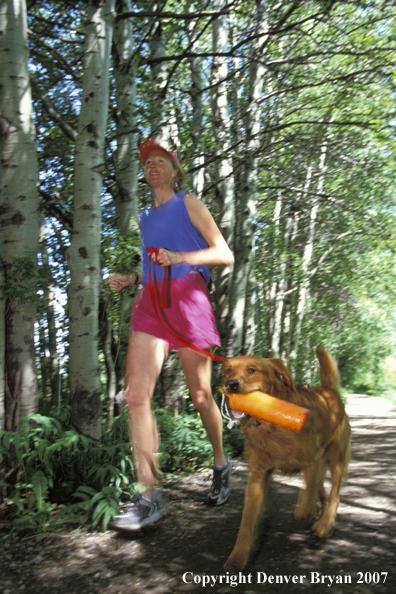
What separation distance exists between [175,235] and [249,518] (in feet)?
5.98

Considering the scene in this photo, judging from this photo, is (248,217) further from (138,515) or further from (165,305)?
(138,515)

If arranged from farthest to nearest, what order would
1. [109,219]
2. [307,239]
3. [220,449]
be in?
[307,239] → [109,219] → [220,449]

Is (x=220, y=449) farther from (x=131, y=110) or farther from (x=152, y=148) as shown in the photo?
(x=131, y=110)

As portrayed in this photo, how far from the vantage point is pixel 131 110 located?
17.8ft

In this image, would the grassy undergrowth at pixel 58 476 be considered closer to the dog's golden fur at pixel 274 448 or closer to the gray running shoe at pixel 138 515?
the gray running shoe at pixel 138 515

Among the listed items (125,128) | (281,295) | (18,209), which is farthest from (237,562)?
(281,295)

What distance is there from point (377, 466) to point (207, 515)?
2763 millimetres

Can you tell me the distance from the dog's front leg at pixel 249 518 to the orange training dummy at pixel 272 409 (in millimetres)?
426

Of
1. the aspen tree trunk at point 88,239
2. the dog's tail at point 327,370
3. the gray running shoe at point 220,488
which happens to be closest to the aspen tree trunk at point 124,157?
the aspen tree trunk at point 88,239

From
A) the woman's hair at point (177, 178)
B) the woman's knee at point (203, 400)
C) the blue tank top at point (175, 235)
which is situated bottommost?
the woman's knee at point (203, 400)

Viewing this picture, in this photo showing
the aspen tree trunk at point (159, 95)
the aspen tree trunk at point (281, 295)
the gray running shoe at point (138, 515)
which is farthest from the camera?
the aspen tree trunk at point (281, 295)

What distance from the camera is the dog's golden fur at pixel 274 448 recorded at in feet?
8.62

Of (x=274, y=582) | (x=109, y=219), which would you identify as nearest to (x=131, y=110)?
(x=109, y=219)

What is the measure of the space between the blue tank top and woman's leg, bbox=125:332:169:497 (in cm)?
47
